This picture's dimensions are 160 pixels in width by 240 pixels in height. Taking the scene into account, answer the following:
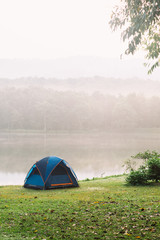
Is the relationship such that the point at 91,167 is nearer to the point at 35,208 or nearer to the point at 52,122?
the point at 35,208

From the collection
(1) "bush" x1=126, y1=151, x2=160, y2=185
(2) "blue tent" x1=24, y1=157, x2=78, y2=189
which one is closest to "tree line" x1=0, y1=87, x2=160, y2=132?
(2) "blue tent" x1=24, y1=157, x2=78, y2=189

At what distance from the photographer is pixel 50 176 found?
54.7ft

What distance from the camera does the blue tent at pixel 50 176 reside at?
16.6 m

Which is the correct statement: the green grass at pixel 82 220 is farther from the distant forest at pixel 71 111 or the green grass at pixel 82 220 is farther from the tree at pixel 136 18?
the distant forest at pixel 71 111

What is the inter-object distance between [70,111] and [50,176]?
114 metres

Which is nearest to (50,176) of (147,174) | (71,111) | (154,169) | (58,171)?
(58,171)

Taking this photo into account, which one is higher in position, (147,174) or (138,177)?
(147,174)

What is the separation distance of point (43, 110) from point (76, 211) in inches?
4766

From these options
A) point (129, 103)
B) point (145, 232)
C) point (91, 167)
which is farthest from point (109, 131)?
point (145, 232)

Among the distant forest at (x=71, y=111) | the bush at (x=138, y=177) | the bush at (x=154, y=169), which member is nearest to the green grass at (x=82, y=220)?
the bush at (x=154, y=169)

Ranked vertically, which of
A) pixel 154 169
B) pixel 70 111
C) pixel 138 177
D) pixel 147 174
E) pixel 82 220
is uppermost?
pixel 70 111

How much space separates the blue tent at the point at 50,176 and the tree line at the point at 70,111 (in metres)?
103

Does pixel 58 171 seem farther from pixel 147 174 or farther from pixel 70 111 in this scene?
pixel 70 111

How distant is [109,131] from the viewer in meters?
136
